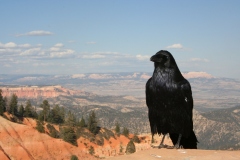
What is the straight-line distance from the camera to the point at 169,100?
398 inches

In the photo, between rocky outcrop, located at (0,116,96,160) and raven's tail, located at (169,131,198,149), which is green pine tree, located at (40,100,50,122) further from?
raven's tail, located at (169,131,198,149)

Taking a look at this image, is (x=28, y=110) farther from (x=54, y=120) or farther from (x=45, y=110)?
(x=54, y=120)

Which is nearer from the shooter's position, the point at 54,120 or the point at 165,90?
the point at 165,90

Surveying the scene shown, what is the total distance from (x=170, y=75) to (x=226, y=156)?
290 cm

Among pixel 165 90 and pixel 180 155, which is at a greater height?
pixel 165 90

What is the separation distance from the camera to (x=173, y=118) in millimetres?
10297

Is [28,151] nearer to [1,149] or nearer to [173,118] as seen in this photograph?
[1,149]

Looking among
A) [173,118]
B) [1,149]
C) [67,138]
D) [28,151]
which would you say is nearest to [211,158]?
[173,118]

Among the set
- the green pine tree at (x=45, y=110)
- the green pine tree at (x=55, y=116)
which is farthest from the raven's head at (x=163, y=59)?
the green pine tree at (x=55, y=116)

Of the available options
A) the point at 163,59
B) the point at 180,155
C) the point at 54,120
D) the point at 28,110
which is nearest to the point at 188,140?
the point at 180,155

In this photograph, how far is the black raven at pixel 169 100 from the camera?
9883 millimetres

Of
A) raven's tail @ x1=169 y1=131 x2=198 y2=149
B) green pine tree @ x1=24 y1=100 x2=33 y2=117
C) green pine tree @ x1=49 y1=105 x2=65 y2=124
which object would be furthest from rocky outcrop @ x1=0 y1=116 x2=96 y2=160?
raven's tail @ x1=169 y1=131 x2=198 y2=149

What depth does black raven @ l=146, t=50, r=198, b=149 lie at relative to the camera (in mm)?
9883

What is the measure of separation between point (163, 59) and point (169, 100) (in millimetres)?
1345
